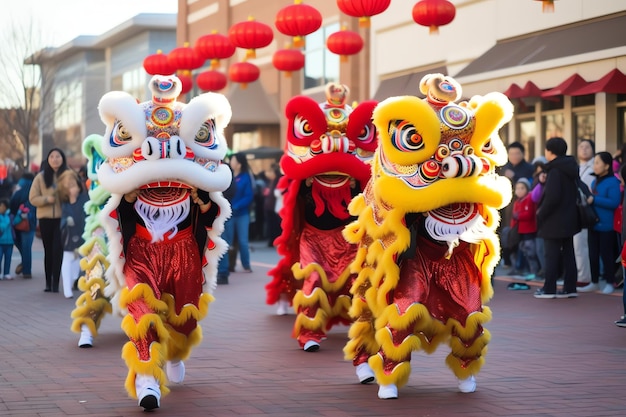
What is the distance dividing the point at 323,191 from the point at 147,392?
3.88m

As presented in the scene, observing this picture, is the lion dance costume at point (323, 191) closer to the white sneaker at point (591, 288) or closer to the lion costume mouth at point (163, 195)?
the lion costume mouth at point (163, 195)

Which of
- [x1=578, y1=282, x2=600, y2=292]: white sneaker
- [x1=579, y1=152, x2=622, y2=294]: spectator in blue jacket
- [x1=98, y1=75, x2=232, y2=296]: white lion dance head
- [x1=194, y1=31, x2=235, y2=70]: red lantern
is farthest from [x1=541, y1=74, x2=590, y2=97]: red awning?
[x1=98, y1=75, x2=232, y2=296]: white lion dance head

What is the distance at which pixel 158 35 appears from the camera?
177 ft

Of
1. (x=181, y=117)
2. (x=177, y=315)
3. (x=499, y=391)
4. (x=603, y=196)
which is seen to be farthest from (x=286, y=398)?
(x=603, y=196)

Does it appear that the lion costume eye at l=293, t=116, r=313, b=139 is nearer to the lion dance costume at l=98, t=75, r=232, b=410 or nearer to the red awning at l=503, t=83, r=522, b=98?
the lion dance costume at l=98, t=75, r=232, b=410

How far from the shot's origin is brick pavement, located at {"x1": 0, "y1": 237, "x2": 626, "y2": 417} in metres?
7.35

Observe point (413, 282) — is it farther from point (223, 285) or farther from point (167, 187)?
point (223, 285)

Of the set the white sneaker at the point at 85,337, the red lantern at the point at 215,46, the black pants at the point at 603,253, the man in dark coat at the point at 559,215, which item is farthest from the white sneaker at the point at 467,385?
the red lantern at the point at 215,46

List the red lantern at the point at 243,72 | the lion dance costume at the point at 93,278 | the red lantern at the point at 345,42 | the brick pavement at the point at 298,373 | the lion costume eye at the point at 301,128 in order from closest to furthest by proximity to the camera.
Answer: the brick pavement at the point at 298,373
the lion dance costume at the point at 93,278
the lion costume eye at the point at 301,128
the red lantern at the point at 345,42
the red lantern at the point at 243,72

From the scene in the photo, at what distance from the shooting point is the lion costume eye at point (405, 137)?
7.52 meters

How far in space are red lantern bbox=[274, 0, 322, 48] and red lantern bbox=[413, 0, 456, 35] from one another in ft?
5.69

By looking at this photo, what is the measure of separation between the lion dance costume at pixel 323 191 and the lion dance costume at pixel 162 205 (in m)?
2.28

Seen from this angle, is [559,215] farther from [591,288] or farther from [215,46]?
[215,46]

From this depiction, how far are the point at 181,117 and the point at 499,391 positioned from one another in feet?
9.44
